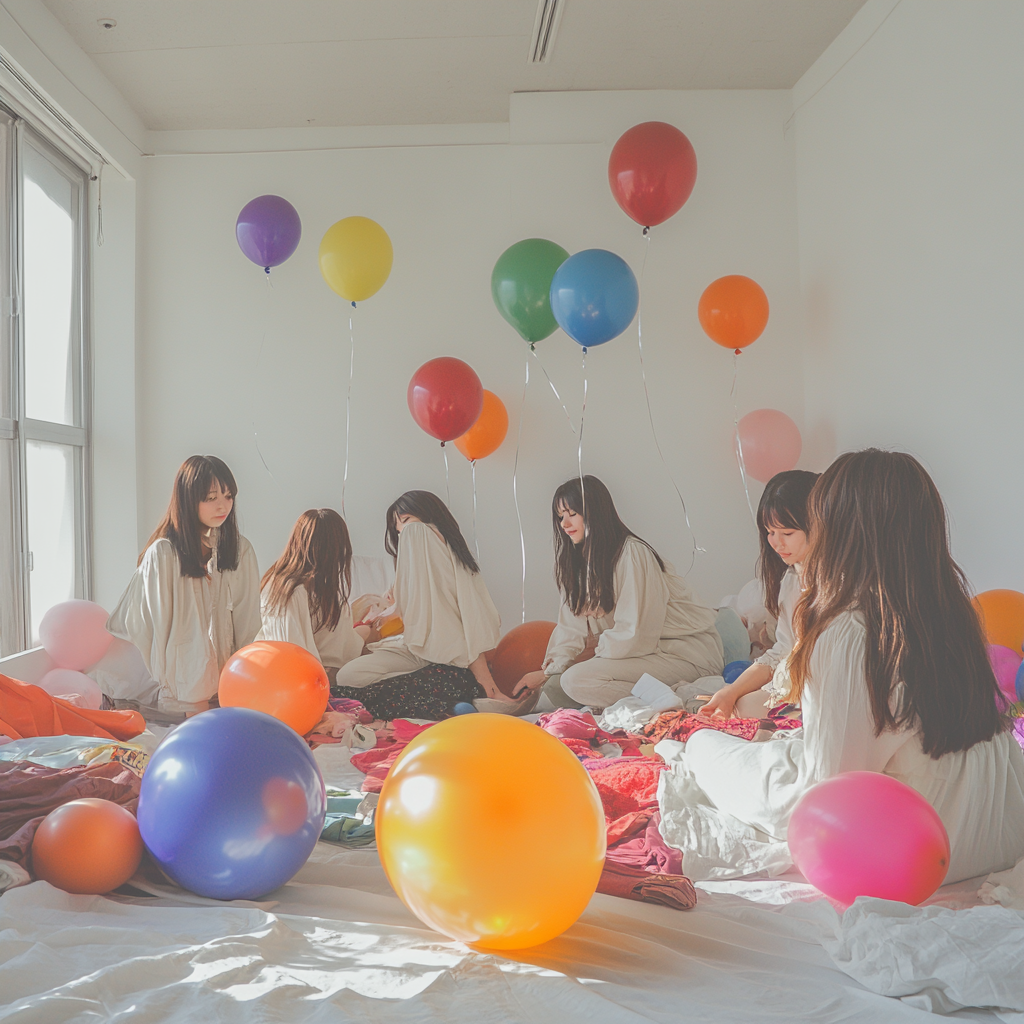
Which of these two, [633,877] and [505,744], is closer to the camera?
[505,744]

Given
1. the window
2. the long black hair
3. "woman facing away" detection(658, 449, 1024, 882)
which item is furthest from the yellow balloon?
"woman facing away" detection(658, 449, 1024, 882)

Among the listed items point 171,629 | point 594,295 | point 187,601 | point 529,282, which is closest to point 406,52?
point 529,282

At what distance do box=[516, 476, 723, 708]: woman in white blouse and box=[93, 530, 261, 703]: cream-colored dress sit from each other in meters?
1.23

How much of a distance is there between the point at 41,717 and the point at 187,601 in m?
0.90

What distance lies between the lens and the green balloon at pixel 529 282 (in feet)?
12.8

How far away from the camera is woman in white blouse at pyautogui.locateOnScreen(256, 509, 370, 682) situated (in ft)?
11.2

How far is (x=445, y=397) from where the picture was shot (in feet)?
12.6

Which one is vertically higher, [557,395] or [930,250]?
[930,250]

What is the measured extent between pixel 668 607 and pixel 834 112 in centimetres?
256

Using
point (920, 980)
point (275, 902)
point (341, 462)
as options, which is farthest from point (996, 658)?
point (341, 462)

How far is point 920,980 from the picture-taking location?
4.00 feet

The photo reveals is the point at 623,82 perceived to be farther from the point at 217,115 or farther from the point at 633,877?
the point at 633,877

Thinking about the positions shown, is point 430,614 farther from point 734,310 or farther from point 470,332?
point 734,310

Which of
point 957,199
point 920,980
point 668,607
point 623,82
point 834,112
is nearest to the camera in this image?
point 920,980
